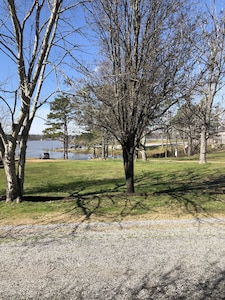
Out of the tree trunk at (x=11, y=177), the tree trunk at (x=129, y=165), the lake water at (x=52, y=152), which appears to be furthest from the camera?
the lake water at (x=52, y=152)

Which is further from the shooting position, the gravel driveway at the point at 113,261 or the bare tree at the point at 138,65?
the bare tree at the point at 138,65

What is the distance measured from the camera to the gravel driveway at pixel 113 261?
281 centimetres

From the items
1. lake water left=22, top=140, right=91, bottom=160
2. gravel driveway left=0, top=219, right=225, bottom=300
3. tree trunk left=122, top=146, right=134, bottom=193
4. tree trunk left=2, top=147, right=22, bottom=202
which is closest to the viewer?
gravel driveway left=0, top=219, right=225, bottom=300

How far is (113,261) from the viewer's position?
3438 millimetres

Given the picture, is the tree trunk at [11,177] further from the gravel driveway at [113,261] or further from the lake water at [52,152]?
the lake water at [52,152]

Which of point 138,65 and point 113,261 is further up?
point 138,65

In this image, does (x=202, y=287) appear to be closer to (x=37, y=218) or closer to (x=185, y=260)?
(x=185, y=260)

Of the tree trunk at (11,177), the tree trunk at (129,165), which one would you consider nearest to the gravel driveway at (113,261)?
the tree trunk at (11,177)

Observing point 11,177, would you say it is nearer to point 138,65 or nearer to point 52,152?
point 138,65

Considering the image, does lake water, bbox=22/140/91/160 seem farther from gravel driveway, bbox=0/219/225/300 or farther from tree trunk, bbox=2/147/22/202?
gravel driveway, bbox=0/219/225/300

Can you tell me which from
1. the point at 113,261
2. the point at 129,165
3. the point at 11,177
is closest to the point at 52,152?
the point at 129,165

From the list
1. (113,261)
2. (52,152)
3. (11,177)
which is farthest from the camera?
(52,152)

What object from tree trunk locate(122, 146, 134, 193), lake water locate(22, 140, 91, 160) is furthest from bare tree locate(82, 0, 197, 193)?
lake water locate(22, 140, 91, 160)

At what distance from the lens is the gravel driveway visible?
281 centimetres
